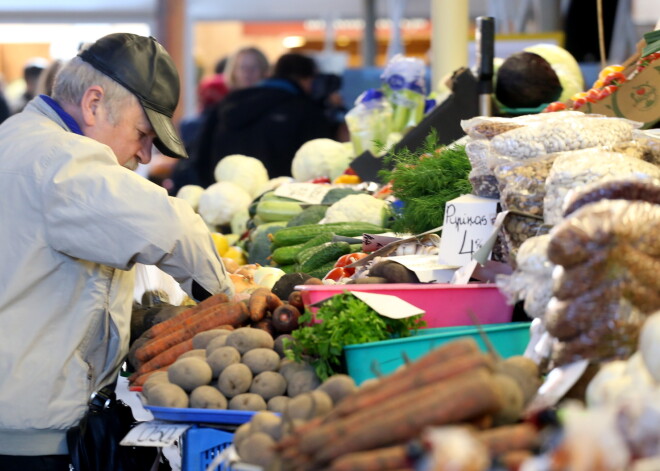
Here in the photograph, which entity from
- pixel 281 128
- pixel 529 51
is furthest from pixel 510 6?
pixel 529 51

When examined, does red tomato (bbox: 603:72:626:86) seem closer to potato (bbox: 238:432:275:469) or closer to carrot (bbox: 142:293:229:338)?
carrot (bbox: 142:293:229:338)

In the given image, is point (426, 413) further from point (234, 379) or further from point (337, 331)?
point (234, 379)

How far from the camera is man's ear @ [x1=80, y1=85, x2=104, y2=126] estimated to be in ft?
8.73

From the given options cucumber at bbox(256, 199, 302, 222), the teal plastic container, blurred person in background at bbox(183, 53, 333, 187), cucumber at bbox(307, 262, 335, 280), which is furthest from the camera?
blurred person in background at bbox(183, 53, 333, 187)

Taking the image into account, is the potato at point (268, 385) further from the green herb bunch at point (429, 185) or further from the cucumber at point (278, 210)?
the cucumber at point (278, 210)

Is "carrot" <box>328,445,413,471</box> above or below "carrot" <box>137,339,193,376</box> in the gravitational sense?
above

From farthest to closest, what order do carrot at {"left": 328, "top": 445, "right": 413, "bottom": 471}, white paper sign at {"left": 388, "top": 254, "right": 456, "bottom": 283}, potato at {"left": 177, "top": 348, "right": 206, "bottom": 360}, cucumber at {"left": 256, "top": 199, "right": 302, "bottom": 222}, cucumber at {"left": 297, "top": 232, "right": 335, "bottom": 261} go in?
cucumber at {"left": 256, "top": 199, "right": 302, "bottom": 222} → cucumber at {"left": 297, "top": 232, "right": 335, "bottom": 261} → white paper sign at {"left": 388, "top": 254, "right": 456, "bottom": 283} → potato at {"left": 177, "top": 348, "right": 206, "bottom": 360} → carrot at {"left": 328, "top": 445, "right": 413, "bottom": 471}

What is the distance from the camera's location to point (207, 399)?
2115 mm

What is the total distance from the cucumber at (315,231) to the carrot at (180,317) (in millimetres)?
884

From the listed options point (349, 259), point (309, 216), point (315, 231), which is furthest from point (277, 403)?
point (309, 216)

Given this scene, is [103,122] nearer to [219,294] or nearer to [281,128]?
[219,294]

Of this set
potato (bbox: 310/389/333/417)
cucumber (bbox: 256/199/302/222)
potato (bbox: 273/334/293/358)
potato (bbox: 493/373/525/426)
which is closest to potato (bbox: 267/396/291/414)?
potato (bbox: 273/334/293/358)

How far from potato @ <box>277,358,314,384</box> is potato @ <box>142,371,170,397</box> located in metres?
0.28

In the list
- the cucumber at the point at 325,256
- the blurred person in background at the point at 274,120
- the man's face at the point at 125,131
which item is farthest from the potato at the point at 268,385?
the blurred person in background at the point at 274,120
